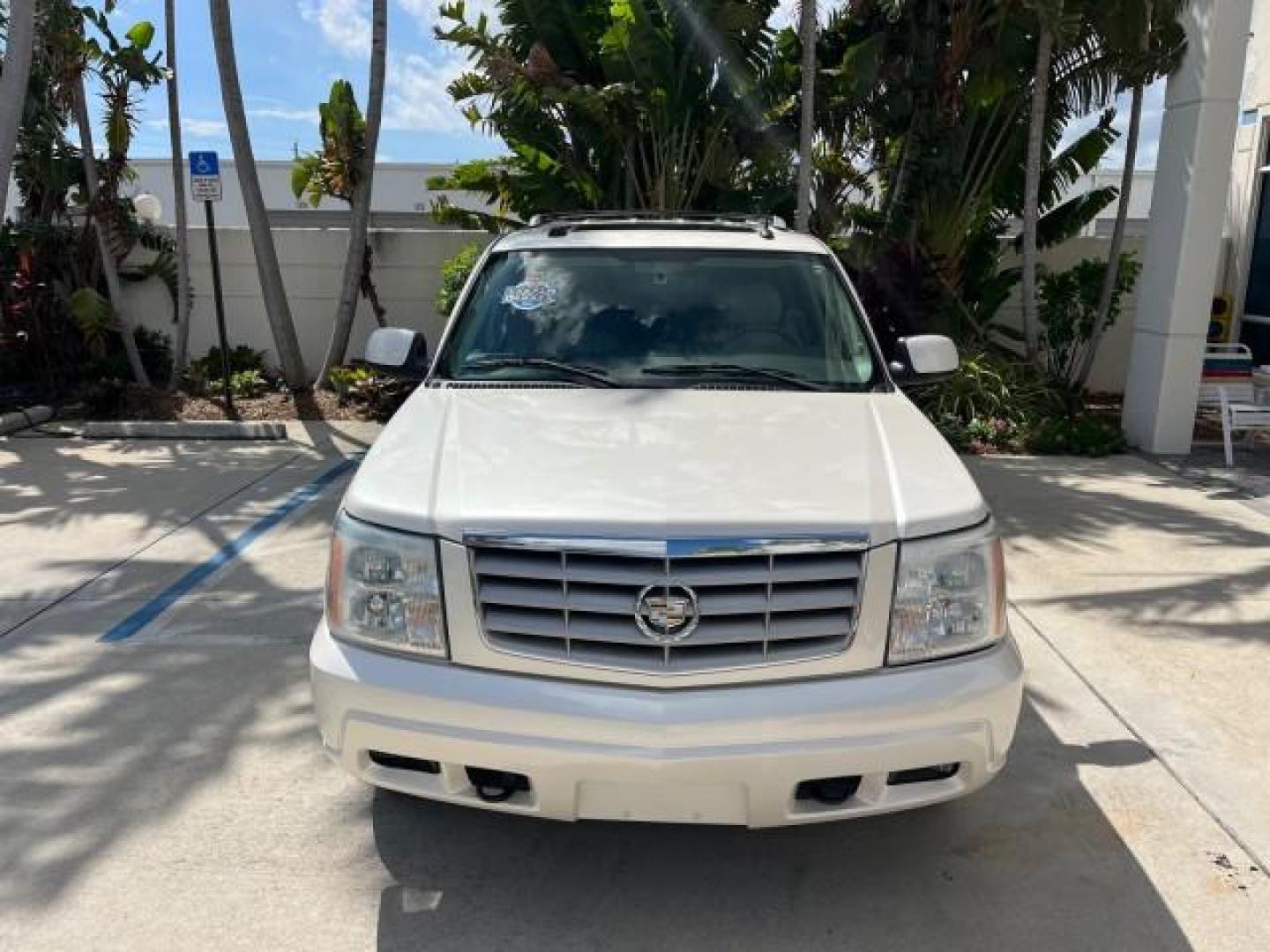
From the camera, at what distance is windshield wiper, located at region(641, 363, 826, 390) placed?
389 centimetres

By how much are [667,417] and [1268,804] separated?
2.50 metres

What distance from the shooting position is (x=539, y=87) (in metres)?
10.3

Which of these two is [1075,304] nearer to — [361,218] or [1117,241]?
[1117,241]

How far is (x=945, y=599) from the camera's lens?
2830 mm

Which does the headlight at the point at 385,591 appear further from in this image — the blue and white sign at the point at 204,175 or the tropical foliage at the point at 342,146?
the tropical foliage at the point at 342,146

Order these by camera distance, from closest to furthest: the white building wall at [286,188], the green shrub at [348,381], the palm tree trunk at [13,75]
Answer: the palm tree trunk at [13,75], the green shrub at [348,381], the white building wall at [286,188]

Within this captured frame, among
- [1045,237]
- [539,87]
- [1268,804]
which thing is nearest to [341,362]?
[539,87]

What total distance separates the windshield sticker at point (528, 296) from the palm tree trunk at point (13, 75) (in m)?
A: 6.75

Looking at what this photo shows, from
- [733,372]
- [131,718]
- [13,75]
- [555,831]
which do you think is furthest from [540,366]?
[13,75]

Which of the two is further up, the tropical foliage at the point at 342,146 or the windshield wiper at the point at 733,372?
the tropical foliage at the point at 342,146

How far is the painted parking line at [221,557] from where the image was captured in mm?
5105

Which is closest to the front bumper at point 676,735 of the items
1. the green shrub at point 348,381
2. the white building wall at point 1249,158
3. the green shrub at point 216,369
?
the green shrub at point 348,381

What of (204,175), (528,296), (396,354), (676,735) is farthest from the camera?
(204,175)

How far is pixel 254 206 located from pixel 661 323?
8003 millimetres
